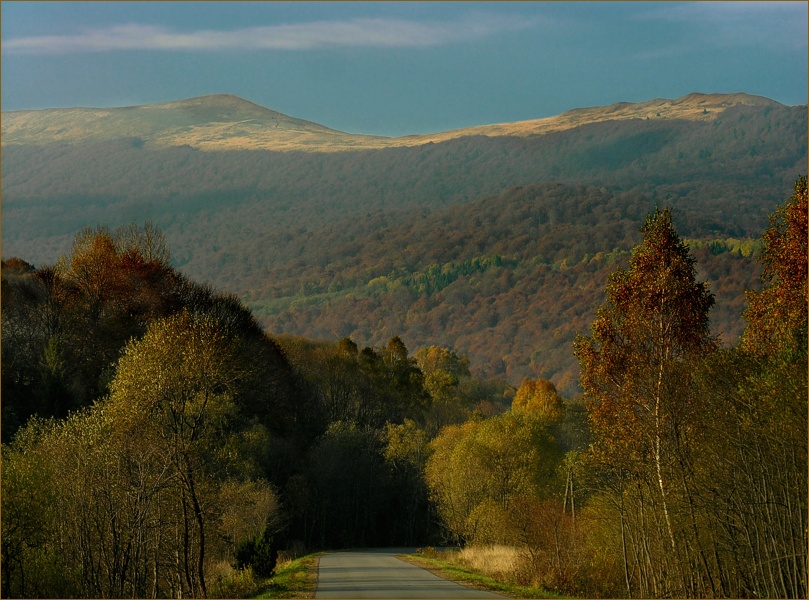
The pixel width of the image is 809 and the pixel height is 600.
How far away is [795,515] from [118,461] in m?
23.1

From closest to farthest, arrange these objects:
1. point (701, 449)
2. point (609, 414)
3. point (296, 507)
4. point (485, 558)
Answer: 1. point (701, 449)
2. point (609, 414)
3. point (485, 558)
4. point (296, 507)

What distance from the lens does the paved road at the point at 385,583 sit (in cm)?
3167

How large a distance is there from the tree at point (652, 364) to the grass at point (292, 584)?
10729 mm

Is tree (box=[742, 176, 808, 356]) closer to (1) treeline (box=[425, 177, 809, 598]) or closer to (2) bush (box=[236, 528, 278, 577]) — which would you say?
(1) treeline (box=[425, 177, 809, 598])

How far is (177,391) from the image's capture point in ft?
128

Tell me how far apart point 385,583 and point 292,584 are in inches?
137

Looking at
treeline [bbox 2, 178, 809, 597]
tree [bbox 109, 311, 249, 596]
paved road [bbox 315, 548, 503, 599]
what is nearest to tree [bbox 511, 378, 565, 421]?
treeline [bbox 2, 178, 809, 597]

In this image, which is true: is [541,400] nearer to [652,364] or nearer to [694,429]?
[652,364]

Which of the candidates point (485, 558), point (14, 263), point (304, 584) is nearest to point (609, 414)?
point (304, 584)

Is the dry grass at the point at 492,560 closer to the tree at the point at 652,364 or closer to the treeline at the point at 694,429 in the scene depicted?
the treeline at the point at 694,429

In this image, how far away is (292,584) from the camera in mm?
36781

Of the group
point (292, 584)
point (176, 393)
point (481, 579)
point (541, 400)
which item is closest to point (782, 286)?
point (481, 579)

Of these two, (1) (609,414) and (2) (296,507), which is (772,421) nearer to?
(1) (609,414)

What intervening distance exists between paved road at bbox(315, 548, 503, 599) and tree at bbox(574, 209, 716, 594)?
18.3ft
